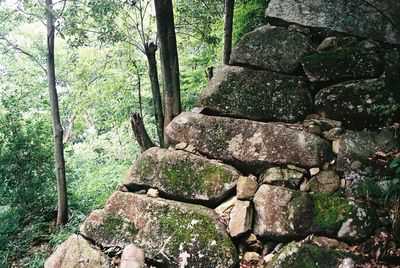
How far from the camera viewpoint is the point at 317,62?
4.95 m

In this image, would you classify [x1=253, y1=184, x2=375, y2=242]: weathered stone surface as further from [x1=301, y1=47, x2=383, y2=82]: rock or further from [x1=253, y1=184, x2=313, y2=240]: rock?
[x1=301, y1=47, x2=383, y2=82]: rock

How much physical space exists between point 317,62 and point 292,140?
1.47 m

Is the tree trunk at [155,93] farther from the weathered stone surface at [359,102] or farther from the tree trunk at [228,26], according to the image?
the weathered stone surface at [359,102]

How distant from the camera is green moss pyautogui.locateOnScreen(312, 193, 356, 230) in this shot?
357 cm

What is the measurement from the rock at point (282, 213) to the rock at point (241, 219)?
0.28ft

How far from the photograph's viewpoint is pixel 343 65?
15.9 ft

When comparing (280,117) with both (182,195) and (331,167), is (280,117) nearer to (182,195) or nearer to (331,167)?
(331,167)

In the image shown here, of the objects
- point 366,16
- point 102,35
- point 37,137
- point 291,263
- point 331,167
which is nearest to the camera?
point 291,263

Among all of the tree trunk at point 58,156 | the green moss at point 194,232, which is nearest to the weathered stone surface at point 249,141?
the green moss at point 194,232

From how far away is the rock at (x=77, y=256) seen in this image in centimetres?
387

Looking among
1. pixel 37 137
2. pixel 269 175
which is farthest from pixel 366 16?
pixel 37 137

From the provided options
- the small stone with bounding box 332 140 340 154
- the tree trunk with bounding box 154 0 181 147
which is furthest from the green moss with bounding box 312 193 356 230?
the tree trunk with bounding box 154 0 181 147

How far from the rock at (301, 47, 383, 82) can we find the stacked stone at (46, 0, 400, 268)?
2 centimetres

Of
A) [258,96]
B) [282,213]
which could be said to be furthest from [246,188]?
[258,96]
